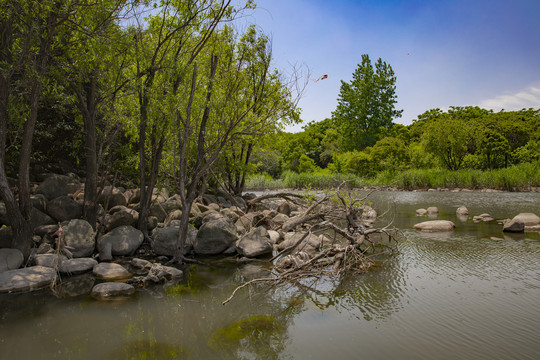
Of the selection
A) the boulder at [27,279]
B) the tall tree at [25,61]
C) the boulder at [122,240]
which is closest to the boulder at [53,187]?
the boulder at [122,240]

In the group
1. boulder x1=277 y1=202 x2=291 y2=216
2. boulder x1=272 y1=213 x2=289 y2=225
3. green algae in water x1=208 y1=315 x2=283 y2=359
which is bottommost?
green algae in water x1=208 y1=315 x2=283 y2=359

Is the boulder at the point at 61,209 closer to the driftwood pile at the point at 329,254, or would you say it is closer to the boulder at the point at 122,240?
the boulder at the point at 122,240

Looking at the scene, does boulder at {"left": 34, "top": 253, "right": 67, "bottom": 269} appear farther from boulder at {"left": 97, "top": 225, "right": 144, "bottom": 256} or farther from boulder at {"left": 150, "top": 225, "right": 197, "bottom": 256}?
boulder at {"left": 150, "top": 225, "right": 197, "bottom": 256}

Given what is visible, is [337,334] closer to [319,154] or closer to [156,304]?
[156,304]

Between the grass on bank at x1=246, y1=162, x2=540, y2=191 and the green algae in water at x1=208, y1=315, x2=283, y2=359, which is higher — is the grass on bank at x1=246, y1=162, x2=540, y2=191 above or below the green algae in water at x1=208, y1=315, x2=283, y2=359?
above

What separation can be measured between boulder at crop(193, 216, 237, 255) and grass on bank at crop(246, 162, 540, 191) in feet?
43.6

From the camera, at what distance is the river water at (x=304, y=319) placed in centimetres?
440

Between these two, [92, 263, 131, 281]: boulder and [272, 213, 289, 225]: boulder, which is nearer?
[92, 263, 131, 281]: boulder

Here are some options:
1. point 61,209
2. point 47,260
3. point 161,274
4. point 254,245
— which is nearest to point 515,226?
point 254,245

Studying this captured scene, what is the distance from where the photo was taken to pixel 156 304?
5949 mm

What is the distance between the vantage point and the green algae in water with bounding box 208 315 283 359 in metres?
4.38

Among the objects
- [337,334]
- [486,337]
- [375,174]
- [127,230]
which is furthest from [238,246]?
[375,174]

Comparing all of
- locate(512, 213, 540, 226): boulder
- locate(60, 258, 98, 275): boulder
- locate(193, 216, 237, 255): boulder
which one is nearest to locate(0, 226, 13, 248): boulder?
locate(60, 258, 98, 275): boulder

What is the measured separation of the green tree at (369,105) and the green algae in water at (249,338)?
56.6m
